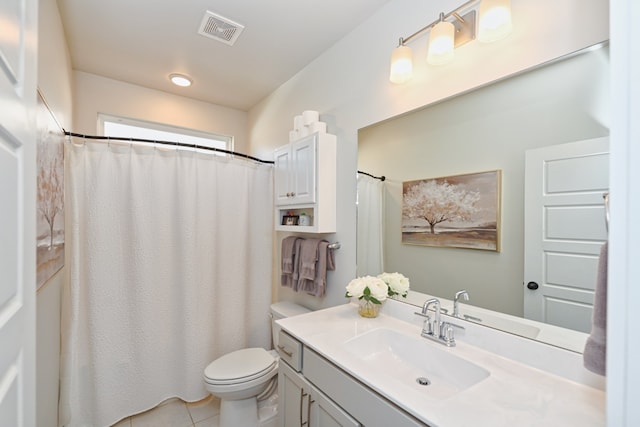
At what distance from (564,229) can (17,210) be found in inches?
60.1

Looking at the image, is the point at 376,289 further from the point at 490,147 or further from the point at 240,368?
the point at 240,368

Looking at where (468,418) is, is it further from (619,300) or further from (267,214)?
(267,214)

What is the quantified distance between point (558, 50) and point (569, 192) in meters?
0.50

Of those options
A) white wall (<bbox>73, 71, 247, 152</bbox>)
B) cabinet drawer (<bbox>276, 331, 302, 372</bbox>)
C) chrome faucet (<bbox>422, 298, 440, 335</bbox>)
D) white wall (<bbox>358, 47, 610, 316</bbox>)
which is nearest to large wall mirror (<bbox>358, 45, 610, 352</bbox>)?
white wall (<bbox>358, 47, 610, 316</bbox>)

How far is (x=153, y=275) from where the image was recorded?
1912 mm

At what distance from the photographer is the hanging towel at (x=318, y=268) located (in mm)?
1856

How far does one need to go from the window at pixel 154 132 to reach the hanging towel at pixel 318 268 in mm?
1802

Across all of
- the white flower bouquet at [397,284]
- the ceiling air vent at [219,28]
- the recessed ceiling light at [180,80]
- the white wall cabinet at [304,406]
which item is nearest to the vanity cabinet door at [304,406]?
the white wall cabinet at [304,406]

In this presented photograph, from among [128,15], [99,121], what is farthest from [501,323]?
[99,121]

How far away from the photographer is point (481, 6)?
1.07 m

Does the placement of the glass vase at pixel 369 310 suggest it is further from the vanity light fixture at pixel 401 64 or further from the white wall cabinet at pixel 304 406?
the vanity light fixture at pixel 401 64

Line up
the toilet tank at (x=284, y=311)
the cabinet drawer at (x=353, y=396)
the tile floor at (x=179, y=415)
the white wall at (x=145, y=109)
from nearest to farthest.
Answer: the cabinet drawer at (x=353, y=396)
the tile floor at (x=179, y=415)
the toilet tank at (x=284, y=311)
the white wall at (x=145, y=109)

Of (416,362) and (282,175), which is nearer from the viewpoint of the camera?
(416,362)

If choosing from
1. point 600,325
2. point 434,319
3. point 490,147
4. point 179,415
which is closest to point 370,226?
point 434,319
